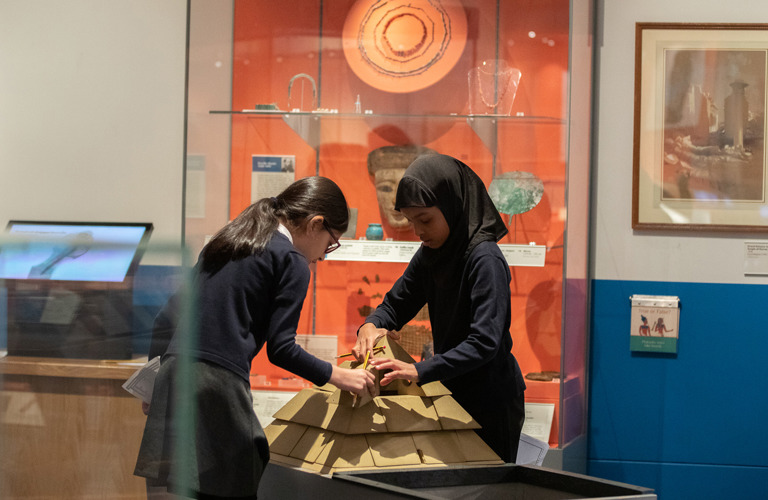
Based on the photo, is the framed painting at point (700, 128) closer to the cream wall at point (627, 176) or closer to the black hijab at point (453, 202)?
the cream wall at point (627, 176)

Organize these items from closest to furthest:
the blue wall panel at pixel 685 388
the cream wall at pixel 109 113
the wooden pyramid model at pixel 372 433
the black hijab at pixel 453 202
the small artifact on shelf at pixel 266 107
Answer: the wooden pyramid model at pixel 372 433 → the black hijab at pixel 453 202 → the small artifact on shelf at pixel 266 107 → the blue wall panel at pixel 685 388 → the cream wall at pixel 109 113

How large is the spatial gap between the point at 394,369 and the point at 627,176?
2152mm

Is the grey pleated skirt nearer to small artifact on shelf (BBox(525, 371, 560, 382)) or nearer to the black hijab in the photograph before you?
the black hijab

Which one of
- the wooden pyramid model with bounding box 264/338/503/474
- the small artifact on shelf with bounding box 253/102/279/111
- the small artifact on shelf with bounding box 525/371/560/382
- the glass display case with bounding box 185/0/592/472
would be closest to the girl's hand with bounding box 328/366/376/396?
the wooden pyramid model with bounding box 264/338/503/474

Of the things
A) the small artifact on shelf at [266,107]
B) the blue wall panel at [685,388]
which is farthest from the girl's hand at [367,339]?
the blue wall panel at [685,388]

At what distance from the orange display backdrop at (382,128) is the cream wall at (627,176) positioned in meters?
0.47

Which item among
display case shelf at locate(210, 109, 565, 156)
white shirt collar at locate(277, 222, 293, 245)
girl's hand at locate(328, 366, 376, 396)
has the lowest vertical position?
girl's hand at locate(328, 366, 376, 396)

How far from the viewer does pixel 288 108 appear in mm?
3193

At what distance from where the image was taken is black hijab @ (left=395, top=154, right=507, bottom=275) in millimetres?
1965

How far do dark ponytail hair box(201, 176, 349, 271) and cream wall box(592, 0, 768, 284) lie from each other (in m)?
1.83

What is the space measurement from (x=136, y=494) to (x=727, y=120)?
10.6ft

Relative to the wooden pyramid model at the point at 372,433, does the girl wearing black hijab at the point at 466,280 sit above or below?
above

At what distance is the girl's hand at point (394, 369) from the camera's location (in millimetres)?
1668

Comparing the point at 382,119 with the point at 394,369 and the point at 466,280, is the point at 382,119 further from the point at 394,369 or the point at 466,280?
the point at 394,369
